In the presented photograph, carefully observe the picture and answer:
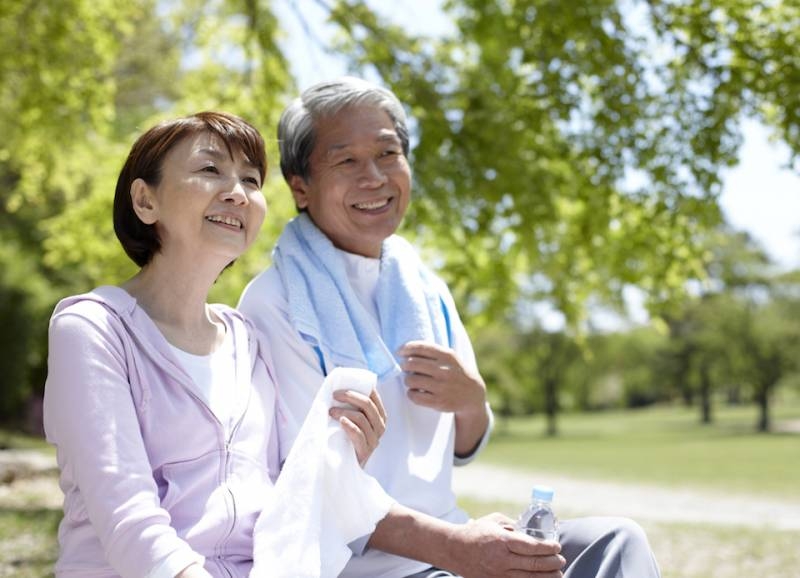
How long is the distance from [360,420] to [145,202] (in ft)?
2.25

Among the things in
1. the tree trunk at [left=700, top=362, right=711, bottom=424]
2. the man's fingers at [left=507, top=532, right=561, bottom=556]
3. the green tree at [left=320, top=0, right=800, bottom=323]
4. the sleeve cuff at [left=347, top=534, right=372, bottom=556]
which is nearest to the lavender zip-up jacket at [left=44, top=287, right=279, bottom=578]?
the sleeve cuff at [left=347, top=534, right=372, bottom=556]

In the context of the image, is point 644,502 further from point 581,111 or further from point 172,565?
point 172,565

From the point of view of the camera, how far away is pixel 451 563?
6.87ft

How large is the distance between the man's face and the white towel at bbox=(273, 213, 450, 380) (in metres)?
0.08

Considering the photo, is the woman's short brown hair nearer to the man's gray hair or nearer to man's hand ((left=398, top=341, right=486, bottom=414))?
the man's gray hair

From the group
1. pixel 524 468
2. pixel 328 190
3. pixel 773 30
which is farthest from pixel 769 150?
pixel 524 468

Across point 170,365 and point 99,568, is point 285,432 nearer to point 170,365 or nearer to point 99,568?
point 170,365

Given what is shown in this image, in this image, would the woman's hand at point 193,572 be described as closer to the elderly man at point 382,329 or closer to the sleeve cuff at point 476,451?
the elderly man at point 382,329

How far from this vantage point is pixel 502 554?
2.02 metres

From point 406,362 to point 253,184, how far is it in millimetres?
603

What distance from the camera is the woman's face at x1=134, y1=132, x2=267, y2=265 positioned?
2.08m

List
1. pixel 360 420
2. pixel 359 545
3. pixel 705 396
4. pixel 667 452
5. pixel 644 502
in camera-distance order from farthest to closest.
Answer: pixel 705 396 < pixel 667 452 < pixel 644 502 < pixel 359 545 < pixel 360 420

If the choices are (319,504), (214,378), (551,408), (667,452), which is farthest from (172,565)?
(551,408)

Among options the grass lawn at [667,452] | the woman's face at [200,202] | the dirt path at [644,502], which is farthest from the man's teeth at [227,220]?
the grass lawn at [667,452]
